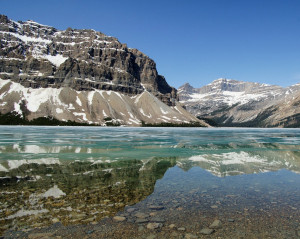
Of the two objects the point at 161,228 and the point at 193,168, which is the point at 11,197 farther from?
the point at 193,168

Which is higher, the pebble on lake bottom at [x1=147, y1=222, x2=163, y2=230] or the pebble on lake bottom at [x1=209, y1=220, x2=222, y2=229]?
the pebble on lake bottom at [x1=209, y1=220, x2=222, y2=229]

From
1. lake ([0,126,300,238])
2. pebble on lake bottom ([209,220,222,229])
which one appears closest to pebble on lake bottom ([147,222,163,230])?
lake ([0,126,300,238])

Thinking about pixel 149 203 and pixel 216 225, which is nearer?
pixel 216 225

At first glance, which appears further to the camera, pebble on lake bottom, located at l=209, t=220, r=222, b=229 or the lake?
pebble on lake bottom, located at l=209, t=220, r=222, b=229

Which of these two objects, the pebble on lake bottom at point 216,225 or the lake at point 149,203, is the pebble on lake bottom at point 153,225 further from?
the pebble on lake bottom at point 216,225

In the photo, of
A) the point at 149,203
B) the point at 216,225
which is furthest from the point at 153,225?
the point at 149,203

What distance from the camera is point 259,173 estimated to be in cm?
2498

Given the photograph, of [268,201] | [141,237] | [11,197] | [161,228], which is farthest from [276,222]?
[11,197]

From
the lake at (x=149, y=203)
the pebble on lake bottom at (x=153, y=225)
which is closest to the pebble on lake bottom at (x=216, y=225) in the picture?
the lake at (x=149, y=203)

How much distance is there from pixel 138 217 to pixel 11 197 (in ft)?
28.3

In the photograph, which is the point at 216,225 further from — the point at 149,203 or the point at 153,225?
the point at 149,203

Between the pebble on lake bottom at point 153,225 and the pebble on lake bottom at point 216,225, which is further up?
the pebble on lake bottom at point 216,225

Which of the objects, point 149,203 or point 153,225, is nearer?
point 153,225

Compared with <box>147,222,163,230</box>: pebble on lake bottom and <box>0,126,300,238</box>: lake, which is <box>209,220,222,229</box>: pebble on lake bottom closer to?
<box>0,126,300,238</box>: lake
